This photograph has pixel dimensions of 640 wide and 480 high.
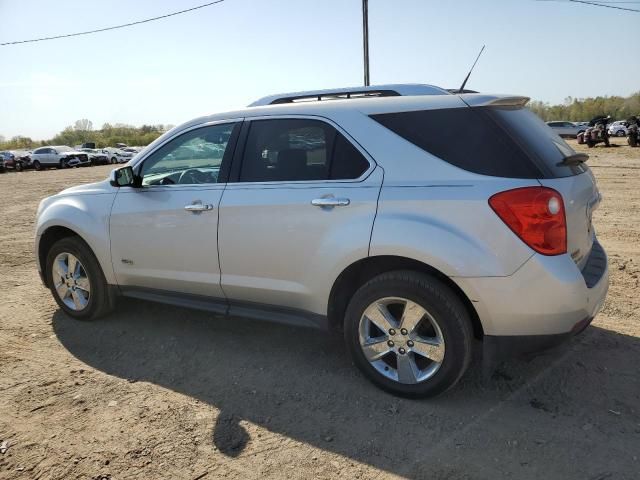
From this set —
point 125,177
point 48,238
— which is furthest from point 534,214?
point 48,238

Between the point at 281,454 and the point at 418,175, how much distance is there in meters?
1.72

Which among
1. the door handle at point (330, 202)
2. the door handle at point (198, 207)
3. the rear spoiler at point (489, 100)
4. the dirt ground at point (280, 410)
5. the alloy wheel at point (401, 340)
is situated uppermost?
the rear spoiler at point (489, 100)

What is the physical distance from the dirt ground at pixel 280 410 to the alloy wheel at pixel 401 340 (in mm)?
197

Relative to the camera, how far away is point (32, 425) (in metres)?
3.08

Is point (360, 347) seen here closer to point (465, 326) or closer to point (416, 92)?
point (465, 326)

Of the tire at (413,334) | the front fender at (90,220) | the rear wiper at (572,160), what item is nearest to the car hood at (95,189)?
the front fender at (90,220)

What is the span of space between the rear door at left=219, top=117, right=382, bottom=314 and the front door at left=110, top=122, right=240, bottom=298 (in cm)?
16

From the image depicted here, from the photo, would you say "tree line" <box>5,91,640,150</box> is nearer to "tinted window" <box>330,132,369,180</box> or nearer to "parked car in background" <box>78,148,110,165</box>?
"parked car in background" <box>78,148,110,165</box>

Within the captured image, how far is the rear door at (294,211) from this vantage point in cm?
315

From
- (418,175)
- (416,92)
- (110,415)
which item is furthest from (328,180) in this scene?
(110,415)

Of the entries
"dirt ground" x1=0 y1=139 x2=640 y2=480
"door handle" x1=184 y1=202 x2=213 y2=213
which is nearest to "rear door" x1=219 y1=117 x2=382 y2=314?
"door handle" x1=184 y1=202 x2=213 y2=213

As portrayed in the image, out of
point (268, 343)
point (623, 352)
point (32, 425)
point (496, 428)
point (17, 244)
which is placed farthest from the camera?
point (17, 244)

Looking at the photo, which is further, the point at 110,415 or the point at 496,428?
the point at 110,415

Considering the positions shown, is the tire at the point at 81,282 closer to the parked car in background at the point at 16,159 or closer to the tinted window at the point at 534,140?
the tinted window at the point at 534,140
